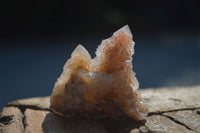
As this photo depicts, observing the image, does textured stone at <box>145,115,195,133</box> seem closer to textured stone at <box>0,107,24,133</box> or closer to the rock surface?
the rock surface

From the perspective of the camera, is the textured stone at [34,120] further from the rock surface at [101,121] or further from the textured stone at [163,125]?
the textured stone at [163,125]

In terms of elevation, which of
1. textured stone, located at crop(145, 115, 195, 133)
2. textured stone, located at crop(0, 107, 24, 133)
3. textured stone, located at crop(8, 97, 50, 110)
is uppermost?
textured stone, located at crop(8, 97, 50, 110)

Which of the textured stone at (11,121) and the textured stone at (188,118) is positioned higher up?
the textured stone at (11,121)

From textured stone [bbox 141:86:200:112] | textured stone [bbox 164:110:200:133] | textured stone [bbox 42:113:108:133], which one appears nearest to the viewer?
textured stone [bbox 42:113:108:133]

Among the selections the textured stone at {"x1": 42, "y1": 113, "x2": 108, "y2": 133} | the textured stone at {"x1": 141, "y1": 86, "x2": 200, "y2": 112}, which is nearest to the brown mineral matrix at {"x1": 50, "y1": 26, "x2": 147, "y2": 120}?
the textured stone at {"x1": 42, "y1": 113, "x2": 108, "y2": 133}

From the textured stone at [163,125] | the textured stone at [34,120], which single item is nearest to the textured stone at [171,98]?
the textured stone at [163,125]

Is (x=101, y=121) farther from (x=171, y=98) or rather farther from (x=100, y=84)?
(x=171, y=98)

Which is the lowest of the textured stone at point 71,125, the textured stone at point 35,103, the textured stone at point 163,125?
the textured stone at point 163,125
